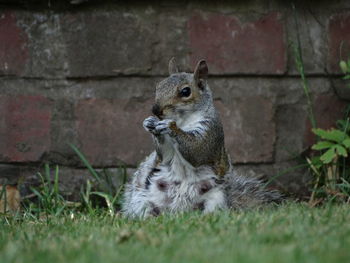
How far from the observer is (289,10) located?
436 cm

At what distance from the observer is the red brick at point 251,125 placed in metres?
4.32

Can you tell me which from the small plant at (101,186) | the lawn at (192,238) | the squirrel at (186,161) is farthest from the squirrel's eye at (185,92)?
the small plant at (101,186)

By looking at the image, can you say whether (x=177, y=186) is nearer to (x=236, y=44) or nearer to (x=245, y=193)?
(x=245, y=193)

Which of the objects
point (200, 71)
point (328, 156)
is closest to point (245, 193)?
point (328, 156)

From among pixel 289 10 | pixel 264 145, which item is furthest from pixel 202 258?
pixel 289 10

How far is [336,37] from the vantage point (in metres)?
4.39

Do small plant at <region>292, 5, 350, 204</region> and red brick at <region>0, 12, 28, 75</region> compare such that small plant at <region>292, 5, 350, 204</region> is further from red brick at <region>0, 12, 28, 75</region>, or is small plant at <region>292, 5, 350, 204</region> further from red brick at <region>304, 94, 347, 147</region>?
red brick at <region>0, 12, 28, 75</region>

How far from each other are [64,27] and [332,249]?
2.64 metres

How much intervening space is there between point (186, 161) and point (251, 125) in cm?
92

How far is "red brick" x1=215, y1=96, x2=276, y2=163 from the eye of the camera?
4.32 metres

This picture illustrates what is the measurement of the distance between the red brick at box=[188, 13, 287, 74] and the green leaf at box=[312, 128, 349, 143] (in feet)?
1.60

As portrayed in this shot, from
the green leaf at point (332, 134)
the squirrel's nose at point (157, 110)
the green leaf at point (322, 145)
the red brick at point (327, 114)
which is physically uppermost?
the squirrel's nose at point (157, 110)

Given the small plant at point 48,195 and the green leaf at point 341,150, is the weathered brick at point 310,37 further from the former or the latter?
the small plant at point 48,195

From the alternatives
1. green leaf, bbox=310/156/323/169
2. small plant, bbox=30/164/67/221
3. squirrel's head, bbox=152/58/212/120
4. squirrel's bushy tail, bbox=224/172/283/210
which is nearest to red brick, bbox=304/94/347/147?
green leaf, bbox=310/156/323/169
